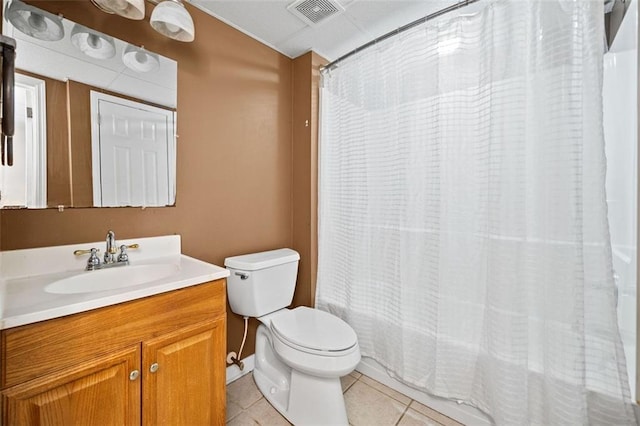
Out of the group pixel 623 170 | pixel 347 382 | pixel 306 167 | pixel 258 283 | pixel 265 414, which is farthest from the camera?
pixel 306 167

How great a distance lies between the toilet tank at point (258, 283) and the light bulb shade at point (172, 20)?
117cm

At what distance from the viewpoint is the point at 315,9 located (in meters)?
1.50

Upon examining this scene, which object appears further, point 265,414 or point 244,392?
point 244,392

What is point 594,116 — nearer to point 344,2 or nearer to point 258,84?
point 344,2

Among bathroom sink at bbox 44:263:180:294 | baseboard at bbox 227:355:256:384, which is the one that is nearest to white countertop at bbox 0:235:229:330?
bathroom sink at bbox 44:263:180:294

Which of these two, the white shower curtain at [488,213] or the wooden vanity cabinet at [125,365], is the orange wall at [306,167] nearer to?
the white shower curtain at [488,213]

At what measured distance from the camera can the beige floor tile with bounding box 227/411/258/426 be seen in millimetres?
1369

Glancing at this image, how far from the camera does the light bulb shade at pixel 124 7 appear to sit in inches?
43.6

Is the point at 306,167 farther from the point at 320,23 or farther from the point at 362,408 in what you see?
the point at 362,408

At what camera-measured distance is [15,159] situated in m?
1.03

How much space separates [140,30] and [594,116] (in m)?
1.98

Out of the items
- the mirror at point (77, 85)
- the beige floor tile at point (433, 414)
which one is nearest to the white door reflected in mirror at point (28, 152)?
the mirror at point (77, 85)

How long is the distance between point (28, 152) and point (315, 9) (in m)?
1.49

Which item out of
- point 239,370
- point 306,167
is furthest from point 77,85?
point 239,370
